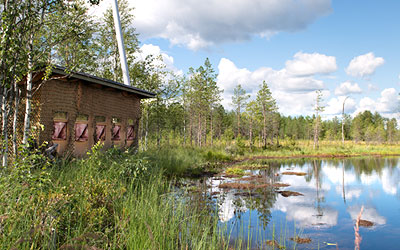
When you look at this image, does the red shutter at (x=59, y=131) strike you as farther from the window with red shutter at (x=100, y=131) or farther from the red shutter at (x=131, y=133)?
the red shutter at (x=131, y=133)

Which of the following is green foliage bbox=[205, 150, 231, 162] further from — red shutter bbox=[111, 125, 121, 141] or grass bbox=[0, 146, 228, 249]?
grass bbox=[0, 146, 228, 249]

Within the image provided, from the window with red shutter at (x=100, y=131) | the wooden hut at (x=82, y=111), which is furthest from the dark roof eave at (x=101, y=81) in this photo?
the window with red shutter at (x=100, y=131)

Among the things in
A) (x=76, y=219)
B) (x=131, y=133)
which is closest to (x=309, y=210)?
(x=76, y=219)

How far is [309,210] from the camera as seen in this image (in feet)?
37.4

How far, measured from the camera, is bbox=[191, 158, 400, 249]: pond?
7.89 meters

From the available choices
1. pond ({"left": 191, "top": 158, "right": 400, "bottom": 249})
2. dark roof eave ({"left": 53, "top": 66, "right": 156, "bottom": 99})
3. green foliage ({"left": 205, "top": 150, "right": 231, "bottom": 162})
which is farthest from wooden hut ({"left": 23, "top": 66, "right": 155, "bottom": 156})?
green foliage ({"left": 205, "top": 150, "right": 231, "bottom": 162})

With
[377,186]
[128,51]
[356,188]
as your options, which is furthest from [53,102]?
[377,186]

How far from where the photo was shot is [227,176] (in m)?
18.5

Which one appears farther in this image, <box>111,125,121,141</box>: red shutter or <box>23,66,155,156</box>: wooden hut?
<box>111,125,121,141</box>: red shutter

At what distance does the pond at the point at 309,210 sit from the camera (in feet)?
25.9

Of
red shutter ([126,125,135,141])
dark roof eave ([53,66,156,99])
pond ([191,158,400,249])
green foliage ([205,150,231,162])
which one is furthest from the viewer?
green foliage ([205,150,231,162])

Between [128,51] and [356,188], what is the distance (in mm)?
18113

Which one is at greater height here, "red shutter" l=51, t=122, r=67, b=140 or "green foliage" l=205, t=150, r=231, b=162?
"red shutter" l=51, t=122, r=67, b=140

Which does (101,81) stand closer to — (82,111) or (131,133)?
(82,111)
